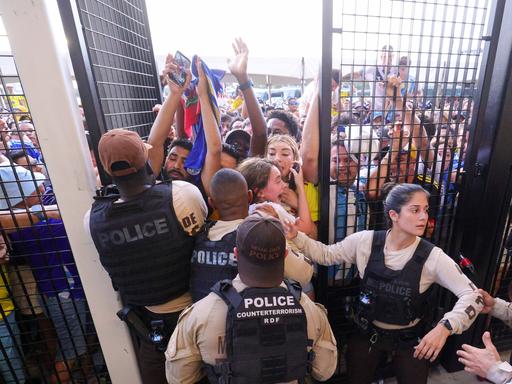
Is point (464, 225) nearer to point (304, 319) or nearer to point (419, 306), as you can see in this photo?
point (419, 306)

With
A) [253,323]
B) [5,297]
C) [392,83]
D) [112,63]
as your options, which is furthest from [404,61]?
[5,297]

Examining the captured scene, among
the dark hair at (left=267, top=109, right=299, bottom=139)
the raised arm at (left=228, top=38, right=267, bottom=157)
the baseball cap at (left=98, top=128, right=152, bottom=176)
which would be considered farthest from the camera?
the dark hair at (left=267, top=109, right=299, bottom=139)

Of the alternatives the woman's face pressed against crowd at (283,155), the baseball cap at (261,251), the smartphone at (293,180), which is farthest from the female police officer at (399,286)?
the baseball cap at (261,251)

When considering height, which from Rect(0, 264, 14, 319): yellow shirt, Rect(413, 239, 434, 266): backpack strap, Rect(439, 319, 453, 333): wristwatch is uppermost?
Rect(413, 239, 434, 266): backpack strap

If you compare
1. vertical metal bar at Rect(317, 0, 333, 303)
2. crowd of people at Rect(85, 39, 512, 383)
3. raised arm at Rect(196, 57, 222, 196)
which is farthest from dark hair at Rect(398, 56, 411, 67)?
raised arm at Rect(196, 57, 222, 196)

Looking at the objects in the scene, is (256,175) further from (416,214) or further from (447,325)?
(447,325)

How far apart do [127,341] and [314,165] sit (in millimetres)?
1594

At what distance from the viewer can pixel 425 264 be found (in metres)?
1.62

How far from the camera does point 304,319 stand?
43.1 inches

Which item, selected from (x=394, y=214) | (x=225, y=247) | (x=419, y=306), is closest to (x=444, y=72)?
(x=394, y=214)

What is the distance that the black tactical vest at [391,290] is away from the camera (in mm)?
1628

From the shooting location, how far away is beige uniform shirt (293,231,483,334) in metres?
1.49

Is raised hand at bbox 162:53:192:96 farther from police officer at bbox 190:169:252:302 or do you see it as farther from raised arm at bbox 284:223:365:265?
raised arm at bbox 284:223:365:265

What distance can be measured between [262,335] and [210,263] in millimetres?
432
